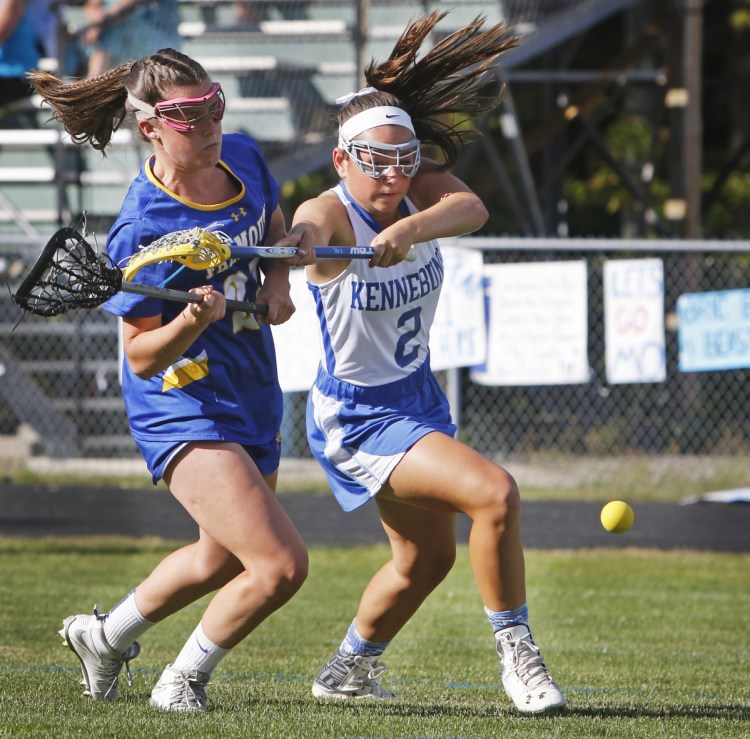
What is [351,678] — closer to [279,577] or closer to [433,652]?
[279,577]

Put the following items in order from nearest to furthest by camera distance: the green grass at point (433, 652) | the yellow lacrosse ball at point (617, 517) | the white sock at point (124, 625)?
1. the green grass at point (433, 652)
2. the white sock at point (124, 625)
3. the yellow lacrosse ball at point (617, 517)

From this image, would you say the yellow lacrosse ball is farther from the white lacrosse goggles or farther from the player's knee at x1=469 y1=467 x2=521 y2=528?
the white lacrosse goggles

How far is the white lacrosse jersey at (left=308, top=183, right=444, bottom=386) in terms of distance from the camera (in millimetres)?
4934

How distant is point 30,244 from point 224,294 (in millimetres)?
7391

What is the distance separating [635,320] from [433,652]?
5.08 metres

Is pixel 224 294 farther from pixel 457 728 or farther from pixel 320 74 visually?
pixel 320 74

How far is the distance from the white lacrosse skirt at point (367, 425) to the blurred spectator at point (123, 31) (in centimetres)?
842

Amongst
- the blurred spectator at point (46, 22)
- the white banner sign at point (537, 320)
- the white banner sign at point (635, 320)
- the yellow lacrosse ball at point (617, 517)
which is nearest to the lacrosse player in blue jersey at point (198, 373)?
the yellow lacrosse ball at point (617, 517)

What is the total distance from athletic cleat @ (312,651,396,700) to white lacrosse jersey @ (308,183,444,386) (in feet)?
3.64

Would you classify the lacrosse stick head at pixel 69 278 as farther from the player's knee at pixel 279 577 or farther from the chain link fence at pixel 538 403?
the chain link fence at pixel 538 403

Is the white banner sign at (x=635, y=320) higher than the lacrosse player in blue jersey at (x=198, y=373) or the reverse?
the reverse

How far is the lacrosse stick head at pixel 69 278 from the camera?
165 inches

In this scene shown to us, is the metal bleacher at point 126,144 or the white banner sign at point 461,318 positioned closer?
the white banner sign at point 461,318

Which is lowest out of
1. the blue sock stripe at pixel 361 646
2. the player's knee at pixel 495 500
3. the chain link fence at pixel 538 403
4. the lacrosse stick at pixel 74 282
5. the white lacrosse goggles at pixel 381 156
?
the chain link fence at pixel 538 403
